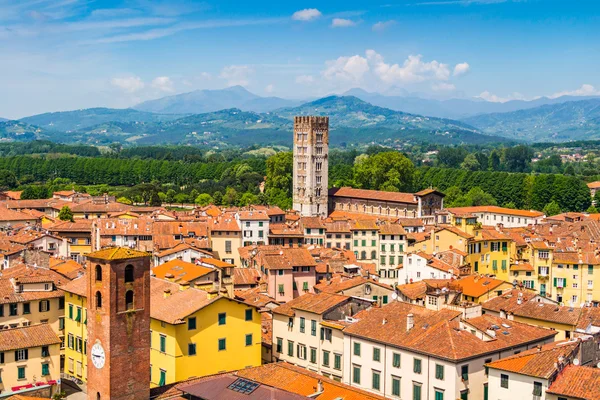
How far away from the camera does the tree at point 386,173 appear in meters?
134

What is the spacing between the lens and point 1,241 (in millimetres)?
68125

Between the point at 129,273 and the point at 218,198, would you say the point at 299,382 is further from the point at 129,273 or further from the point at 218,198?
the point at 218,198

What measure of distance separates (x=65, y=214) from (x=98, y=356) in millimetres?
65235

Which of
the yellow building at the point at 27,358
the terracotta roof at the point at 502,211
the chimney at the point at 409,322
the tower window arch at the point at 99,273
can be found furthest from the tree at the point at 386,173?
the tower window arch at the point at 99,273

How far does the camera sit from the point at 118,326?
32.2 metres

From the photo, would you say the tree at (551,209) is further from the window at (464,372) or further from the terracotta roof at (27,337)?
the terracotta roof at (27,337)

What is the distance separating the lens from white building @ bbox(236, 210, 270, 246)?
246ft

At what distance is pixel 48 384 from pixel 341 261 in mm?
30705

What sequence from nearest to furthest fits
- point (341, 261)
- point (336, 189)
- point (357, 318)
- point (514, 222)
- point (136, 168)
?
point (357, 318)
point (341, 261)
point (514, 222)
point (336, 189)
point (136, 168)

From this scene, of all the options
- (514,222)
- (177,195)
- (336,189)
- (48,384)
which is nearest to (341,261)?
(48,384)

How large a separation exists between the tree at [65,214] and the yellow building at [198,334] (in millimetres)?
54369

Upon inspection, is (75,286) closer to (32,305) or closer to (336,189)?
(32,305)

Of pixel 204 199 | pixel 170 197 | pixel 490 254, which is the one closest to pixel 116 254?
pixel 490 254

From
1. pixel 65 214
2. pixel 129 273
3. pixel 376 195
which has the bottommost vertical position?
pixel 65 214
